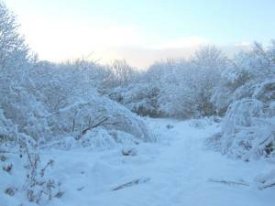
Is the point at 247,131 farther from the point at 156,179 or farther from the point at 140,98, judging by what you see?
the point at 140,98

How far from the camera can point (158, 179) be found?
9.03 meters

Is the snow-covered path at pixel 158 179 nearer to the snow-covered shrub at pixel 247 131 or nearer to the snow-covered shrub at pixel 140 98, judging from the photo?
the snow-covered shrub at pixel 247 131

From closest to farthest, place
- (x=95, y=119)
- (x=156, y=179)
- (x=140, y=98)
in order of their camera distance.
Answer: (x=156, y=179) < (x=95, y=119) < (x=140, y=98)

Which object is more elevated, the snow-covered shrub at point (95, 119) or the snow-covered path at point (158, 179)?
the snow-covered shrub at point (95, 119)

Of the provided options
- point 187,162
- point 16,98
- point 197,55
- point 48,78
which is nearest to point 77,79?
point 48,78

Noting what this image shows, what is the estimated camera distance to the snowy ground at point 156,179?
7.49 meters

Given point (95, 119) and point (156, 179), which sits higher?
point (95, 119)

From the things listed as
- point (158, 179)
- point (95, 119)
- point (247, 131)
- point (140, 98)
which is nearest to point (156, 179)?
point (158, 179)

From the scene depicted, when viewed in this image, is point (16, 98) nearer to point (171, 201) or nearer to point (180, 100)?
point (171, 201)

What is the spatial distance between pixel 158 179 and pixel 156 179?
0.13 feet

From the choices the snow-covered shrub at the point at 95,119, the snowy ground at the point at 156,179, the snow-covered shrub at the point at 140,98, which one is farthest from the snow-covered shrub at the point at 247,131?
the snow-covered shrub at the point at 140,98

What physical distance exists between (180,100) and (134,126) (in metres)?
22.8

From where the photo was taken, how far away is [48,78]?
13828mm

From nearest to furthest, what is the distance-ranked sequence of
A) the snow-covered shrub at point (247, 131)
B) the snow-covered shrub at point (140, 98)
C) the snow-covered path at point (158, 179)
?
the snow-covered path at point (158, 179) < the snow-covered shrub at point (247, 131) < the snow-covered shrub at point (140, 98)
